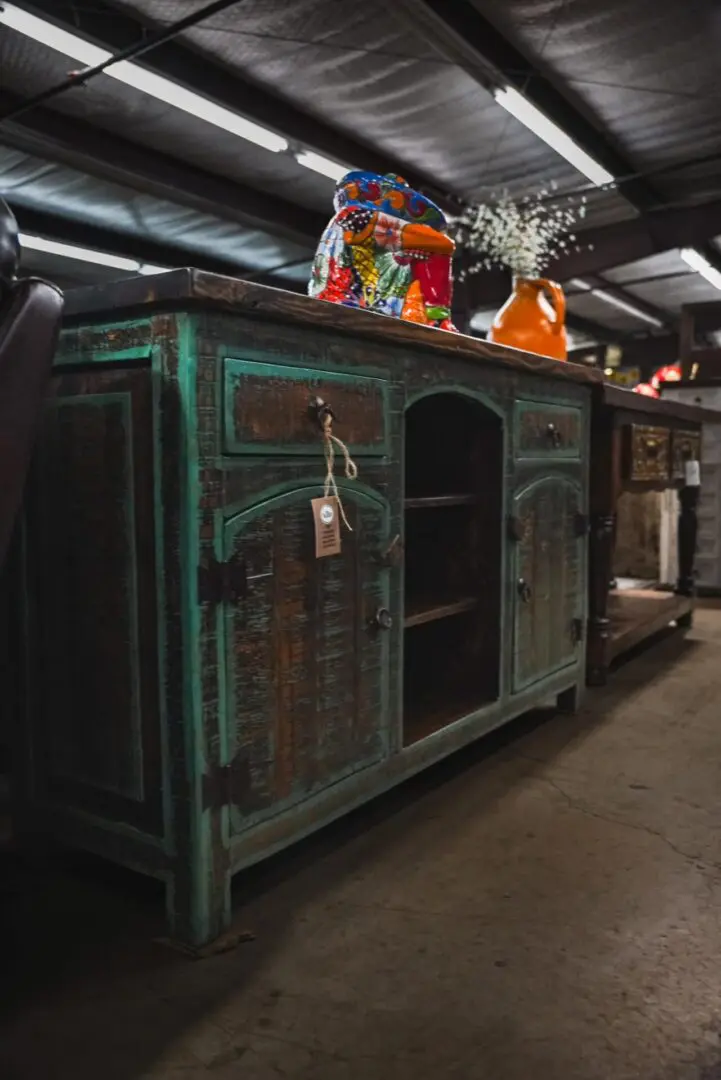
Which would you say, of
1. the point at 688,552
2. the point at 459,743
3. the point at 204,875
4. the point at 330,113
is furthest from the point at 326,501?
the point at 330,113

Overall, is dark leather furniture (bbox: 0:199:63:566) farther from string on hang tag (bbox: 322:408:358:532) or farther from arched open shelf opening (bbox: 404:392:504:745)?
arched open shelf opening (bbox: 404:392:504:745)

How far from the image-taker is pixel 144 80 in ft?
10.9

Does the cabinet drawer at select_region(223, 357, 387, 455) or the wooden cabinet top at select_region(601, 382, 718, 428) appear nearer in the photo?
the cabinet drawer at select_region(223, 357, 387, 455)

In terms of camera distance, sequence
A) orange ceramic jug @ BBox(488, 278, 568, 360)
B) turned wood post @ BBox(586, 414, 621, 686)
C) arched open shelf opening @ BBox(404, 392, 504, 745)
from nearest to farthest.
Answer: arched open shelf opening @ BBox(404, 392, 504, 745) → orange ceramic jug @ BBox(488, 278, 568, 360) → turned wood post @ BBox(586, 414, 621, 686)

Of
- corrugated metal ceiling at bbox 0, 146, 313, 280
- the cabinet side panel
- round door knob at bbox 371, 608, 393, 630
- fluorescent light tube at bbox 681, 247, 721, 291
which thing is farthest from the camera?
fluorescent light tube at bbox 681, 247, 721, 291

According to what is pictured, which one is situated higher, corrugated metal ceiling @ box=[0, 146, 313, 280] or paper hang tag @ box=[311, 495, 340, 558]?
corrugated metal ceiling @ box=[0, 146, 313, 280]

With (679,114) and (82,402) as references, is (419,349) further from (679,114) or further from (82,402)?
(679,114)

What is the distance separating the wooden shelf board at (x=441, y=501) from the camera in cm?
173

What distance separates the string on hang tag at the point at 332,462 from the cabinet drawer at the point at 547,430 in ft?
2.35

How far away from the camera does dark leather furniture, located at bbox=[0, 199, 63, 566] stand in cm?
94

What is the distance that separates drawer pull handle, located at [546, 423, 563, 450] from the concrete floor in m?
0.89

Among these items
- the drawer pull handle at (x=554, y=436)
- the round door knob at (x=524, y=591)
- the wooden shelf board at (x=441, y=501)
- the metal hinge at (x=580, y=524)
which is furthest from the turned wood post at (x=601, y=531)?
the wooden shelf board at (x=441, y=501)

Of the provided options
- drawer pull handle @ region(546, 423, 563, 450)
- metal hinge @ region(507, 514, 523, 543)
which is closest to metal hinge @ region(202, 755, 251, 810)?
metal hinge @ region(507, 514, 523, 543)

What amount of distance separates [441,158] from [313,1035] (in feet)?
14.3
